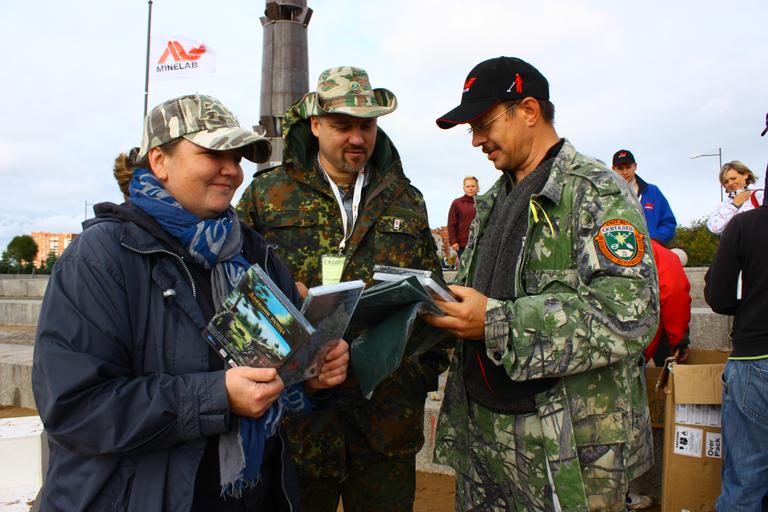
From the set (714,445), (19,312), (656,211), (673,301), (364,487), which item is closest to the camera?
(364,487)

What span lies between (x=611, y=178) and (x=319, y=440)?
5.33 ft

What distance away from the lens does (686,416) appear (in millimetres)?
3225

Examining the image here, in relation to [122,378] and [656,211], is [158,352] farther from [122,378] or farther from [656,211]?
[656,211]

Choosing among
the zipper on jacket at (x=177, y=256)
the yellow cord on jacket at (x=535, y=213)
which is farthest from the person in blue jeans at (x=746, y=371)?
the zipper on jacket at (x=177, y=256)

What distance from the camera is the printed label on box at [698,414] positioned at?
321 cm

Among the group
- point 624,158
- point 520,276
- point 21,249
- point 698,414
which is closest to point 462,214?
point 624,158

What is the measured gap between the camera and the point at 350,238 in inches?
107

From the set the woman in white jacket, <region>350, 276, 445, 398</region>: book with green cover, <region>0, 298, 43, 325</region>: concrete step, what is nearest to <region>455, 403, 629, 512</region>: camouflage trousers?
<region>350, 276, 445, 398</region>: book with green cover

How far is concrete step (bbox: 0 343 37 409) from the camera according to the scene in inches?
256

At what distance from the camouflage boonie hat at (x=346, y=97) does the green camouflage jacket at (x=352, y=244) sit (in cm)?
17

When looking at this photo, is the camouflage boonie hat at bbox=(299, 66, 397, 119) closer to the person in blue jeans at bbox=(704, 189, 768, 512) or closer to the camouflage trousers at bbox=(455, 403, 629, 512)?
the camouflage trousers at bbox=(455, 403, 629, 512)

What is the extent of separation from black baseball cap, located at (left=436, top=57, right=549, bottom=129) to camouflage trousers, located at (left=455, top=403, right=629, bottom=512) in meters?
1.07

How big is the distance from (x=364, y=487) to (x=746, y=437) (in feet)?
6.34

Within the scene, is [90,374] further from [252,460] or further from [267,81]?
[267,81]
